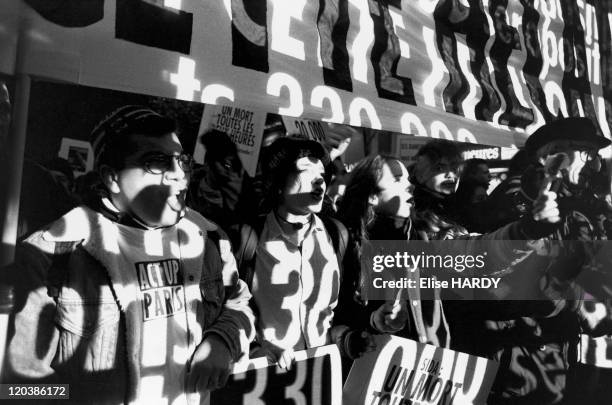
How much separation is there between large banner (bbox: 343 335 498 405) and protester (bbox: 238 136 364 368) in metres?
0.17

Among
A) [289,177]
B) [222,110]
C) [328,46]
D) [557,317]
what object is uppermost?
[328,46]

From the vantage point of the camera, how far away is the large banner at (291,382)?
204 cm

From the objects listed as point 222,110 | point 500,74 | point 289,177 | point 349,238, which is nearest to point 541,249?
point 500,74

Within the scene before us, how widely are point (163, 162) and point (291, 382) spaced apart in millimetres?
883

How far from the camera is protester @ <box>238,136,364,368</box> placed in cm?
213

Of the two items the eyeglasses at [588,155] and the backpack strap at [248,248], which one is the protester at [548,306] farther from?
the backpack strap at [248,248]

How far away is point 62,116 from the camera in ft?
5.87

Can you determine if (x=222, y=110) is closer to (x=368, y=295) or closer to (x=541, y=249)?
(x=368, y=295)

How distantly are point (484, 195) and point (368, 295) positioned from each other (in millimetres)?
730

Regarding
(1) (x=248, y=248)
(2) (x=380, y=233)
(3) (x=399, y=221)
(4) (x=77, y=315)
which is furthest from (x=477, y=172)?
(4) (x=77, y=315)

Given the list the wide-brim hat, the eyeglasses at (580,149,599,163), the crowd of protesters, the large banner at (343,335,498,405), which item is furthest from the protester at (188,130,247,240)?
the eyeglasses at (580,149,599,163)

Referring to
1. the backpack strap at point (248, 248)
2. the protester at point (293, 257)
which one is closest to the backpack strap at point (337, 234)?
the protester at point (293, 257)

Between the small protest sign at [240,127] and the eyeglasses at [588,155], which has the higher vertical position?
the eyeglasses at [588,155]

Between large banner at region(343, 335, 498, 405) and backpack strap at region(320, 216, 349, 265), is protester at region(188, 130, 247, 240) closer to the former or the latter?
backpack strap at region(320, 216, 349, 265)
